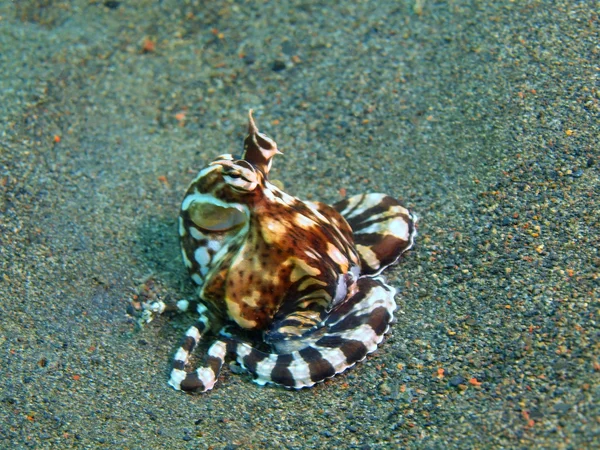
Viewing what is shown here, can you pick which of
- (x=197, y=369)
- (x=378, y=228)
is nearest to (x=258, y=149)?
(x=378, y=228)

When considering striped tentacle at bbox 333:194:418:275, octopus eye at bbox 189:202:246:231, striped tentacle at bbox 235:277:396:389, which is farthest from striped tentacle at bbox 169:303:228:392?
striped tentacle at bbox 333:194:418:275

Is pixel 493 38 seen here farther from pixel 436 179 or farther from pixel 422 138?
pixel 436 179

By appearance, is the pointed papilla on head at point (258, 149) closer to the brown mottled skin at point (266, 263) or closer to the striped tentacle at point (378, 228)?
the brown mottled skin at point (266, 263)

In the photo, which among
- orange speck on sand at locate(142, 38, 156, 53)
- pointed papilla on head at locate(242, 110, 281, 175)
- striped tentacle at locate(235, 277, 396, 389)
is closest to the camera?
striped tentacle at locate(235, 277, 396, 389)

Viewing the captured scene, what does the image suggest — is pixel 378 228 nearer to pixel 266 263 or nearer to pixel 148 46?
pixel 266 263

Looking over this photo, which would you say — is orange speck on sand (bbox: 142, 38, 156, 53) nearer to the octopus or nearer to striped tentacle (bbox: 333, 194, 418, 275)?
the octopus

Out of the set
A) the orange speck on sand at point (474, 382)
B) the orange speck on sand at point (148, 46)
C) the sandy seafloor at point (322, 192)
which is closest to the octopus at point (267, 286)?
the sandy seafloor at point (322, 192)

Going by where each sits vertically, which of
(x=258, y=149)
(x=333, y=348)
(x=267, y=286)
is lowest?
(x=333, y=348)
